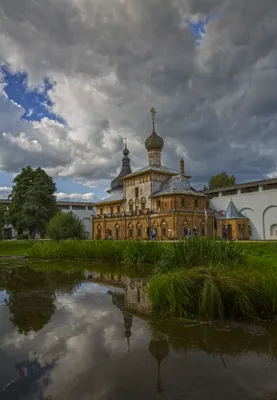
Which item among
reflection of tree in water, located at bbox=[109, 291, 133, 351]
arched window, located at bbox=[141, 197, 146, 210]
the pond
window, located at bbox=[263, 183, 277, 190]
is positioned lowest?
the pond

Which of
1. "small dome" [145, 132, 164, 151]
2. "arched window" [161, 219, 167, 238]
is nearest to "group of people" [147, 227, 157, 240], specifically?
"arched window" [161, 219, 167, 238]

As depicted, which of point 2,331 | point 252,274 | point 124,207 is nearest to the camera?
point 2,331

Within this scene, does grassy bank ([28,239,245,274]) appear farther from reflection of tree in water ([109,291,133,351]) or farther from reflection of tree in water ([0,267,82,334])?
reflection of tree in water ([0,267,82,334])

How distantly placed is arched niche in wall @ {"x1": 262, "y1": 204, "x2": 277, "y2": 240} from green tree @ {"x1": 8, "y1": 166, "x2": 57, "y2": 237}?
22698 millimetres

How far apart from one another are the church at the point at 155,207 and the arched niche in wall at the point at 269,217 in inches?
201

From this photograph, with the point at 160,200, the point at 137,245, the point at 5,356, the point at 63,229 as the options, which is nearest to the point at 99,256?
the point at 137,245

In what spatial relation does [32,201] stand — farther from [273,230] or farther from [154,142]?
[273,230]

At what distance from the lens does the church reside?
31297 mm

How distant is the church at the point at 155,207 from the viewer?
31297 mm

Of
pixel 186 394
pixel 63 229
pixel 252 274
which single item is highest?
pixel 63 229

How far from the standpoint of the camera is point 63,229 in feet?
78.6

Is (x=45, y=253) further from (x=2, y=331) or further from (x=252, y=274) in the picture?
(x=252, y=274)

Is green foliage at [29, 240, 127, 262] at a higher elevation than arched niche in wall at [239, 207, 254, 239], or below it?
below

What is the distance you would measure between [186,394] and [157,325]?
224 cm
